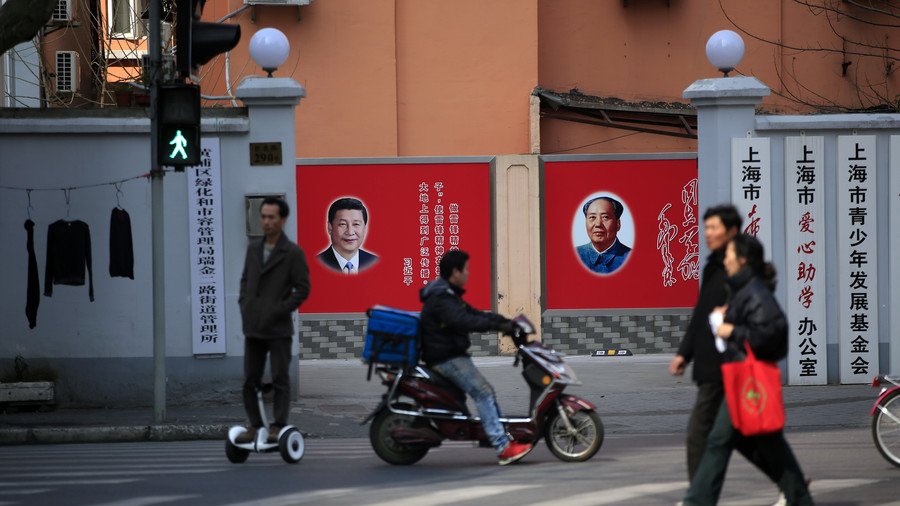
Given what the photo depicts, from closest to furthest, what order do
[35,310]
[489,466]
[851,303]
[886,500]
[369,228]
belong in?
1. [886,500]
2. [489,466]
3. [35,310]
4. [851,303]
5. [369,228]

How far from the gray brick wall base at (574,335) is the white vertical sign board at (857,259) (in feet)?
14.1

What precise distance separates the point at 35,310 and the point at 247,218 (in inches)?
93.9

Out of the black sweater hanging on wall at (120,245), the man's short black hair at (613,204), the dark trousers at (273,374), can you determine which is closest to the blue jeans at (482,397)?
the dark trousers at (273,374)

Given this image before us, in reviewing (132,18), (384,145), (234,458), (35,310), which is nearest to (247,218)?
(35,310)

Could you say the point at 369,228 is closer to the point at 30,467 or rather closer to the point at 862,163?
the point at 862,163

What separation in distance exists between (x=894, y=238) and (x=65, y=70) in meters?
18.4

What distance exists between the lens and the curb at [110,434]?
12.9 metres

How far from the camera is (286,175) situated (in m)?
14.8

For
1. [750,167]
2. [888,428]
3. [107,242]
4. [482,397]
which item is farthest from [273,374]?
[750,167]

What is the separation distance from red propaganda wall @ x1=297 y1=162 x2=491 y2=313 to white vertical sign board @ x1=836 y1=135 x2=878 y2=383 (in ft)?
18.8

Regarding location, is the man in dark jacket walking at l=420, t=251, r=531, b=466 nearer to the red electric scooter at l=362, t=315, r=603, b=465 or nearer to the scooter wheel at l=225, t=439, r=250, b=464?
the red electric scooter at l=362, t=315, r=603, b=465

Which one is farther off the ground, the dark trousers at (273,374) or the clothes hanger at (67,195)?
the clothes hanger at (67,195)

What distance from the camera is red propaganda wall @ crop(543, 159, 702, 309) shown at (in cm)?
1983

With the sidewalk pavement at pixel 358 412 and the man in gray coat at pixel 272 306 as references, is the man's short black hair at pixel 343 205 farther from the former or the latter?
the man in gray coat at pixel 272 306
